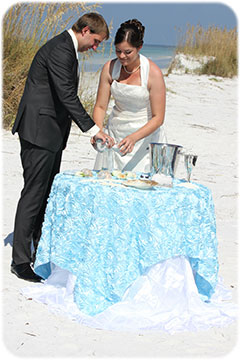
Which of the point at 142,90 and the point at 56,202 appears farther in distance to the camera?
the point at 142,90

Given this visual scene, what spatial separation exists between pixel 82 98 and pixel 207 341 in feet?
22.1

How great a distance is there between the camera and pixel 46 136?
379 cm

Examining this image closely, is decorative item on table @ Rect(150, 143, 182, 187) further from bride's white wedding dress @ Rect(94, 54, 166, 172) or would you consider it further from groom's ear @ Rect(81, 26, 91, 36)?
groom's ear @ Rect(81, 26, 91, 36)

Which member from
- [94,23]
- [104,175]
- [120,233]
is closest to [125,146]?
[104,175]

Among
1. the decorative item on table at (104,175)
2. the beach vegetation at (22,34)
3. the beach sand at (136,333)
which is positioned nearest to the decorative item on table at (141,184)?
the decorative item on table at (104,175)

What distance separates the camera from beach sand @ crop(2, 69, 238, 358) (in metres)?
3.09

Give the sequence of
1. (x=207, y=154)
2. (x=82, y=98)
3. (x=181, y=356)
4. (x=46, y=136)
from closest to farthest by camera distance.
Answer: (x=181, y=356) → (x=46, y=136) → (x=207, y=154) → (x=82, y=98)

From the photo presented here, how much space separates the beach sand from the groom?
38 centimetres

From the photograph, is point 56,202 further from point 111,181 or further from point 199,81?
point 199,81

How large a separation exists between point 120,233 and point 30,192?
0.86 m

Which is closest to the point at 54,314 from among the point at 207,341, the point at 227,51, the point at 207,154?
the point at 207,341

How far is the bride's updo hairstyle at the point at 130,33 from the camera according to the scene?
3.79m

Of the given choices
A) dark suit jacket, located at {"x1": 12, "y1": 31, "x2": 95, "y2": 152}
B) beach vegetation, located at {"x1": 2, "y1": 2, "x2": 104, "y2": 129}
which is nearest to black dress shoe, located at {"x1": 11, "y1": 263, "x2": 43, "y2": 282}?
dark suit jacket, located at {"x1": 12, "y1": 31, "x2": 95, "y2": 152}

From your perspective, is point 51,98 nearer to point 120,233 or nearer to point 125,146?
point 125,146
